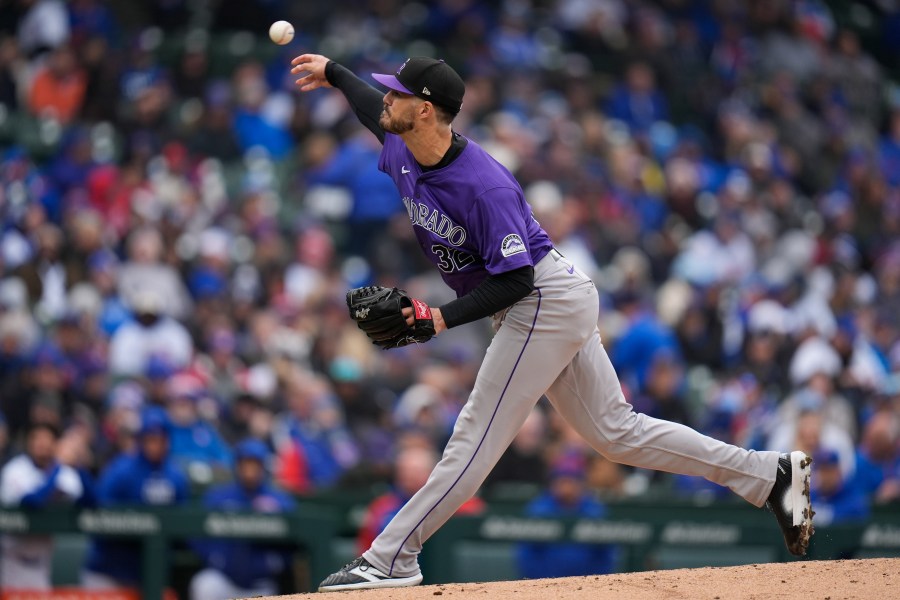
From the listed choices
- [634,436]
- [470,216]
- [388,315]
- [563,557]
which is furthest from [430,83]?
[563,557]

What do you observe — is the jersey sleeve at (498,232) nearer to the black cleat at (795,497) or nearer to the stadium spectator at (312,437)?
the black cleat at (795,497)

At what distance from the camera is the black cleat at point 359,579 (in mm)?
4891

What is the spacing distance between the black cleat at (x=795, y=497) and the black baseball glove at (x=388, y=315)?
1438mm

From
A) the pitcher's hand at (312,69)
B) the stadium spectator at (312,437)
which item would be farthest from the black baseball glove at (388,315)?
the stadium spectator at (312,437)

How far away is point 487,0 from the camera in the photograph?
49.2 feet

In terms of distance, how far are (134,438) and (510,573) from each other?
7.29 ft

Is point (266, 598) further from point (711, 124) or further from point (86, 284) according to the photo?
point (711, 124)

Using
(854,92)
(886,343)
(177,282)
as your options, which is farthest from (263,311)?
(854,92)

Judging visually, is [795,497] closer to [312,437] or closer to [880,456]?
[880,456]

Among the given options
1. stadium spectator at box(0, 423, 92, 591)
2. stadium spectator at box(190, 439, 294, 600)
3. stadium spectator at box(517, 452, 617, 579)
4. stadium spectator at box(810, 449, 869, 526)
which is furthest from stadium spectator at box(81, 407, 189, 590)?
stadium spectator at box(810, 449, 869, 526)

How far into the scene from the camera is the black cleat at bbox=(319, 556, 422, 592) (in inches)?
193

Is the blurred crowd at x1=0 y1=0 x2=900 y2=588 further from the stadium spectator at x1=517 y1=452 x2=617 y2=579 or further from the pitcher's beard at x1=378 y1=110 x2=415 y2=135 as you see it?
the pitcher's beard at x1=378 y1=110 x2=415 y2=135

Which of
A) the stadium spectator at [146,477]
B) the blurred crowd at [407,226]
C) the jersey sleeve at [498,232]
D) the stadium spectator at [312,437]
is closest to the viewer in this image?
the jersey sleeve at [498,232]

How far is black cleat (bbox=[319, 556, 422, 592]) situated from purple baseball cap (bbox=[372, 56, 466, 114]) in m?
1.60
